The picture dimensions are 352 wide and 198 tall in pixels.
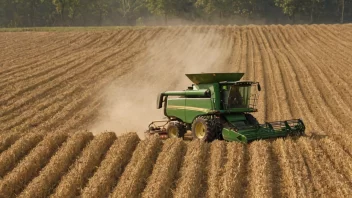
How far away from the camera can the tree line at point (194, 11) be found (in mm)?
76562

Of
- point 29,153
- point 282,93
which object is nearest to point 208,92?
point 29,153

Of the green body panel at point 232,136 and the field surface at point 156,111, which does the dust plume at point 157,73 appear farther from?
the green body panel at point 232,136

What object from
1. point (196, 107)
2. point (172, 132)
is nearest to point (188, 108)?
point (196, 107)

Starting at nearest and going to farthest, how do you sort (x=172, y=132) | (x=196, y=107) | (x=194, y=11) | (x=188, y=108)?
(x=196, y=107) < (x=188, y=108) < (x=172, y=132) < (x=194, y=11)

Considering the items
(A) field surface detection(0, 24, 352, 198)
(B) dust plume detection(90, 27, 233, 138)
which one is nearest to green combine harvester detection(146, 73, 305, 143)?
(A) field surface detection(0, 24, 352, 198)

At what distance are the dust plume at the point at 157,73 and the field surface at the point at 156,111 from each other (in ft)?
0.28

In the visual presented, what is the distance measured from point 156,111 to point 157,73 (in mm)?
7839

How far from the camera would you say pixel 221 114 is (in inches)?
563

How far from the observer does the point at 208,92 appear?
14406 millimetres

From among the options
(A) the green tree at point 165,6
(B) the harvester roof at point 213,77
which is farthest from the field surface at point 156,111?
(A) the green tree at point 165,6

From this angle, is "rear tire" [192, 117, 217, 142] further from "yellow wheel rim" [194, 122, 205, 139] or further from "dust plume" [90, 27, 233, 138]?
"dust plume" [90, 27, 233, 138]

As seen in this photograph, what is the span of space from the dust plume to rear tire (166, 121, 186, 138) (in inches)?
107

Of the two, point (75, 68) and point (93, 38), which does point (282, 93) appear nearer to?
point (75, 68)

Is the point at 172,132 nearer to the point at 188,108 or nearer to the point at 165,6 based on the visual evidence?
the point at 188,108
